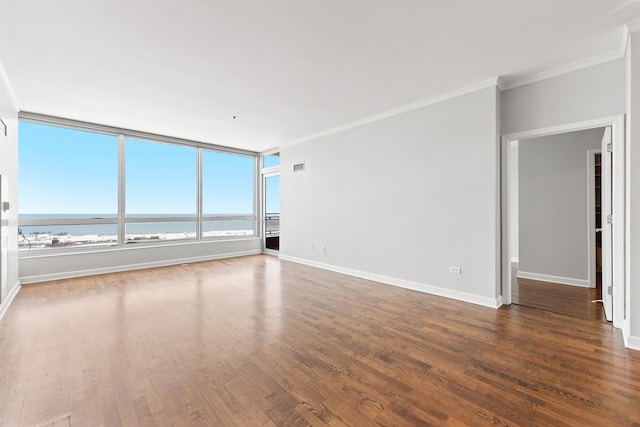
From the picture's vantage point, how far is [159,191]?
6480 mm

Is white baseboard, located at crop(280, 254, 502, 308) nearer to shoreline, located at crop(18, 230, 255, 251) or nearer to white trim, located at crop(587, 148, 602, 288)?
white trim, located at crop(587, 148, 602, 288)

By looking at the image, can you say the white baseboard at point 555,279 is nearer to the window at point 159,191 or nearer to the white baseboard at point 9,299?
the window at point 159,191

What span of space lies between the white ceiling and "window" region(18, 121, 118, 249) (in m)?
0.87

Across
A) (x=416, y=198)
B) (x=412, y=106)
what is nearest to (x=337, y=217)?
(x=416, y=198)

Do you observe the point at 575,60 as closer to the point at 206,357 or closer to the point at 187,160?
the point at 206,357

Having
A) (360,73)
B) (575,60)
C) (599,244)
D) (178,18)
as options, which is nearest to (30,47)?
(178,18)

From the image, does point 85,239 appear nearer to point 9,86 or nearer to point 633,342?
point 9,86

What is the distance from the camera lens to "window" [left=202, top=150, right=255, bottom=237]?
7168 millimetres

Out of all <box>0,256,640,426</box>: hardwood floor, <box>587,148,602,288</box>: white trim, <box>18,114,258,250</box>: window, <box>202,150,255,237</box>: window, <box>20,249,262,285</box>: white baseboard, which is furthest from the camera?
<box>202,150,255,237</box>: window

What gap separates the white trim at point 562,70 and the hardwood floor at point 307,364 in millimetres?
2799

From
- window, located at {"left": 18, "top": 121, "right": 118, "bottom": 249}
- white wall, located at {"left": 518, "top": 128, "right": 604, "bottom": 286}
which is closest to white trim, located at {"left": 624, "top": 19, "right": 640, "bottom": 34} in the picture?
white wall, located at {"left": 518, "top": 128, "right": 604, "bottom": 286}

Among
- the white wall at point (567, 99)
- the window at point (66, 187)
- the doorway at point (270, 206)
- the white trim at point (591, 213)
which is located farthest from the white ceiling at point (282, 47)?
the doorway at point (270, 206)

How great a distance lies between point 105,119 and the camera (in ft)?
16.9

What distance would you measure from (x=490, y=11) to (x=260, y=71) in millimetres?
2345
